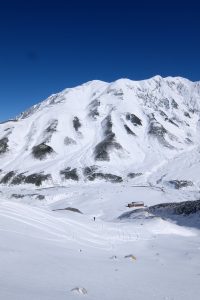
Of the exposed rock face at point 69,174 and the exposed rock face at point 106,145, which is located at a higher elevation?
the exposed rock face at point 106,145

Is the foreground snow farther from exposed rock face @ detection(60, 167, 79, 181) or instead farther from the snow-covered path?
exposed rock face @ detection(60, 167, 79, 181)

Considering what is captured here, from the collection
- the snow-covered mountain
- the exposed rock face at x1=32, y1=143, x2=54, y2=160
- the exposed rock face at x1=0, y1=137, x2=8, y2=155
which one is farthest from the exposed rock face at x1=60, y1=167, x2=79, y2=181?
the exposed rock face at x1=0, y1=137, x2=8, y2=155

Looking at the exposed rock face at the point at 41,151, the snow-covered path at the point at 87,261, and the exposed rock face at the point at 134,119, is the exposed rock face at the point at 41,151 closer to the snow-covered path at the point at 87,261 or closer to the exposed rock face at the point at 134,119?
the exposed rock face at the point at 134,119

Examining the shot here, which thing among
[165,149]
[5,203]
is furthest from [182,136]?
[5,203]

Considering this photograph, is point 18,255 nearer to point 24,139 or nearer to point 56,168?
point 56,168

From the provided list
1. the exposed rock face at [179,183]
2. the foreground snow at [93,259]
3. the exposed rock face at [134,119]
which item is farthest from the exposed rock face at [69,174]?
the foreground snow at [93,259]

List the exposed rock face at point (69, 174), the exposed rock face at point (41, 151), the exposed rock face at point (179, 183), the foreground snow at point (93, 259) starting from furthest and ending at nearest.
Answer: the exposed rock face at point (41, 151) < the exposed rock face at point (69, 174) < the exposed rock face at point (179, 183) < the foreground snow at point (93, 259)

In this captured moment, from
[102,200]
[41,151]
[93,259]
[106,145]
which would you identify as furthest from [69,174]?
[93,259]
